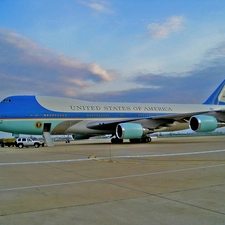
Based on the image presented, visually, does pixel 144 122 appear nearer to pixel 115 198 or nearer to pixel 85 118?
pixel 85 118

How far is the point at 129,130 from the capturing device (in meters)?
22.2

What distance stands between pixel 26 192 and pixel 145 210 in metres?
2.53

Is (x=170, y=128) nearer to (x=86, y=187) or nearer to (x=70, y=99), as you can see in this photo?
(x=70, y=99)

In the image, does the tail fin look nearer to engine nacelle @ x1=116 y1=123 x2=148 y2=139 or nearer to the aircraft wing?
the aircraft wing

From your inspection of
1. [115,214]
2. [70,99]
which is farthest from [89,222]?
[70,99]

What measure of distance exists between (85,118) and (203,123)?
1013 centimetres

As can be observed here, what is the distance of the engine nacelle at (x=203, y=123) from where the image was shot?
71.6ft

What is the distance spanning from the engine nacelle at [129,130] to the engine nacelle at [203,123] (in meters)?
4.26

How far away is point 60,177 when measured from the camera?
6.86 metres

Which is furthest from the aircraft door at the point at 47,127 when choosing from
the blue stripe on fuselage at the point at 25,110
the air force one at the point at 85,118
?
the blue stripe on fuselage at the point at 25,110

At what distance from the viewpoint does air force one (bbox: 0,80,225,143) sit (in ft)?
Result: 73.3

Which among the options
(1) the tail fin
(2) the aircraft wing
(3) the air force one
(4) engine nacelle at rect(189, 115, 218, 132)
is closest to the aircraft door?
(3) the air force one

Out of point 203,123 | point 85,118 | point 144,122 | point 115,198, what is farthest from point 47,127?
point 115,198

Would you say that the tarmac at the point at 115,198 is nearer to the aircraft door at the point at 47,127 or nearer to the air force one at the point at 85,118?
the air force one at the point at 85,118
